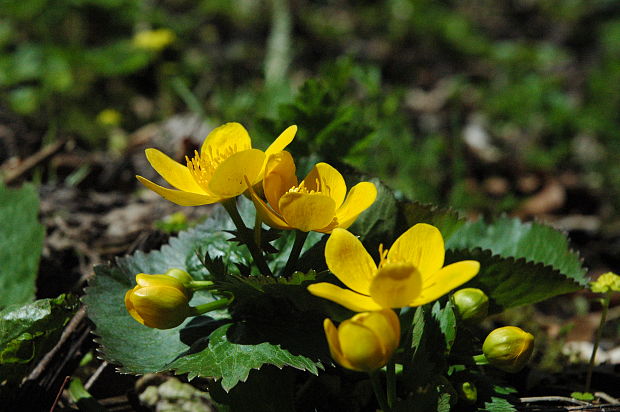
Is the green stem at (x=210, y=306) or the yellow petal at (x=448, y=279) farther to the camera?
the green stem at (x=210, y=306)

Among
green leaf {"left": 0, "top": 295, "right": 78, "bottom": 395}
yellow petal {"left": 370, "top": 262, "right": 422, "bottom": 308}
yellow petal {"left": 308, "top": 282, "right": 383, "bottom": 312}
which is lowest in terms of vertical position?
green leaf {"left": 0, "top": 295, "right": 78, "bottom": 395}

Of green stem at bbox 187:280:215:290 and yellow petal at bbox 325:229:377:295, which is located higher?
yellow petal at bbox 325:229:377:295

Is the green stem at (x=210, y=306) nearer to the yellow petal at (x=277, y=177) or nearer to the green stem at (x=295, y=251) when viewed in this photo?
the green stem at (x=295, y=251)

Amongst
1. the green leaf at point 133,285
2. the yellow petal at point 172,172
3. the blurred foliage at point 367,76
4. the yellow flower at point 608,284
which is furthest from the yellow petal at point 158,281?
the blurred foliage at point 367,76

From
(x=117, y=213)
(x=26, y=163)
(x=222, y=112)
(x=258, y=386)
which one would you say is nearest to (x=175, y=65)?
→ (x=222, y=112)

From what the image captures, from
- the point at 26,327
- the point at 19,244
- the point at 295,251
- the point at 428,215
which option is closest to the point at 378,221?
the point at 428,215

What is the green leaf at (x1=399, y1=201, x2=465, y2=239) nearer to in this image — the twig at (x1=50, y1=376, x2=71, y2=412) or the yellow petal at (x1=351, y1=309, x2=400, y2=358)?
the yellow petal at (x1=351, y1=309, x2=400, y2=358)

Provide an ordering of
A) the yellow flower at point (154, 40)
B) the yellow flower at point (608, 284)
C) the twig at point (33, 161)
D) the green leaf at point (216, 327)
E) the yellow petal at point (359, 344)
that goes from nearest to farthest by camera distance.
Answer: the yellow petal at point (359, 344) → the green leaf at point (216, 327) → the yellow flower at point (608, 284) → the twig at point (33, 161) → the yellow flower at point (154, 40)

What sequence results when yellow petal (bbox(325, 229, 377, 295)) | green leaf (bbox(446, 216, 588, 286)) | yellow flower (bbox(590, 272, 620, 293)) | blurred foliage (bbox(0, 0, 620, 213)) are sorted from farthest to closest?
blurred foliage (bbox(0, 0, 620, 213))
green leaf (bbox(446, 216, 588, 286))
yellow flower (bbox(590, 272, 620, 293))
yellow petal (bbox(325, 229, 377, 295))

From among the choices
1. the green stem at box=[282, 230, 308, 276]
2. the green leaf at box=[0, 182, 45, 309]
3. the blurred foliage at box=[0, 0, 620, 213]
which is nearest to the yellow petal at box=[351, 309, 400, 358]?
the green stem at box=[282, 230, 308, 276]
